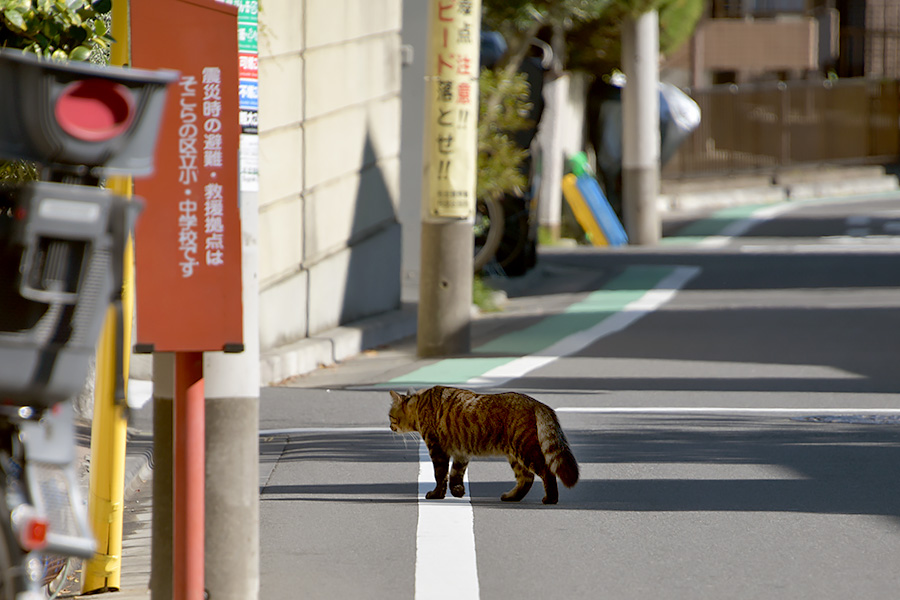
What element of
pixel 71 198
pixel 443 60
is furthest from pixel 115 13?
pixel 443 60

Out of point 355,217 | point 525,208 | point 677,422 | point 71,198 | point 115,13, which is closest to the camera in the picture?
point 71,198

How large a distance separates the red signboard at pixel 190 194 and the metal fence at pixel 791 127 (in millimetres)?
30154

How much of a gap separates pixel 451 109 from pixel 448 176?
57 cm

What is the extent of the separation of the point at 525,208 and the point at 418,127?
8.36ft

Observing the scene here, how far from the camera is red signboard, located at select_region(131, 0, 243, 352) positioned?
4.52 m

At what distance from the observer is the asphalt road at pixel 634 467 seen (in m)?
6.04

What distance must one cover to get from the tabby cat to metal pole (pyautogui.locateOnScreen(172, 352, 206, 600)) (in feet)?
8.17

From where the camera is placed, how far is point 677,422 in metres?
9.58

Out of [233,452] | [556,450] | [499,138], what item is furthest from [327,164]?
[233,452]

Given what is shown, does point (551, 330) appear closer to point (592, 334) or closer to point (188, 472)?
point (592, 334)

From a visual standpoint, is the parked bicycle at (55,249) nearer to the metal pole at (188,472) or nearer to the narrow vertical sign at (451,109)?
the metal pole at (188,472)

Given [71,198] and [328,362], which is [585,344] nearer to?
[328,362]

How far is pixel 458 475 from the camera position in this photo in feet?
24.0

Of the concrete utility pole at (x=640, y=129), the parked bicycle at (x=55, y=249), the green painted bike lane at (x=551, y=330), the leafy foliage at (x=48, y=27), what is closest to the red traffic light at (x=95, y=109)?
the parked bicycle at (x=55, y=249)
